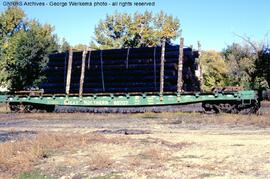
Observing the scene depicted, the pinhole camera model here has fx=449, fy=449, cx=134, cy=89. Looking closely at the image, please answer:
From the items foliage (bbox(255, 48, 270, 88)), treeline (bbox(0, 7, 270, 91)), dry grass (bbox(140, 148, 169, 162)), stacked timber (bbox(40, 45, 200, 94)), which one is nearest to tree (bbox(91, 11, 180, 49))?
treeline (bbox(0, 7, 270, 91))

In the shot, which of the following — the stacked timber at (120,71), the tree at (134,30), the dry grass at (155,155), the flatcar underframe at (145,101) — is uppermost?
the tree at (134,30)

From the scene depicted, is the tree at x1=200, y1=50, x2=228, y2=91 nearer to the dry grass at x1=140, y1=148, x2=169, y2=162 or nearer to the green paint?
the green paint

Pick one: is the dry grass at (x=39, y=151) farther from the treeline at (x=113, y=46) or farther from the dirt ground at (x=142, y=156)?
the treeline at (x=113, y=46)

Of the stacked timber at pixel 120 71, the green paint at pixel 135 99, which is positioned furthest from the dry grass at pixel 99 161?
the stacked timber at pixel 120 71

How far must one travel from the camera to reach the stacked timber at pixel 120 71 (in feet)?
77.5

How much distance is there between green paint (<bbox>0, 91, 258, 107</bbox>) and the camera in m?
21.3

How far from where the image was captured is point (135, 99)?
23453mm

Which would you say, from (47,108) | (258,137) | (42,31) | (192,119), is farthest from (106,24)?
(258,137)

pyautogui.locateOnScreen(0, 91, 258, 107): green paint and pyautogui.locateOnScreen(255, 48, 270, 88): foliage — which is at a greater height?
pyautogui.locateOnScreen(255, 48, 270, 88): foliage

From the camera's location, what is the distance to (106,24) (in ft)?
196

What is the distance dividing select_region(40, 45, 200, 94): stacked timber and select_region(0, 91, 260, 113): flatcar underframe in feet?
1.94

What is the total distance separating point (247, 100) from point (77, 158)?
43.0 ft

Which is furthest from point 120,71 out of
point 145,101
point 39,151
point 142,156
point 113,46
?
point 113,46

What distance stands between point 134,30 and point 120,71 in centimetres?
3372
